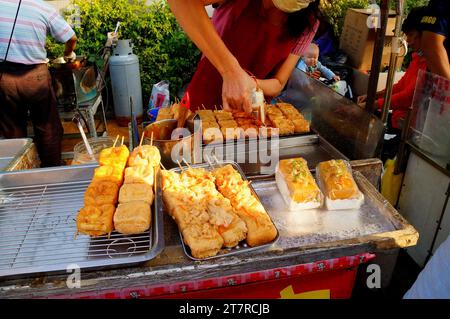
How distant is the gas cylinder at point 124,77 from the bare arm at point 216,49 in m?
4.42

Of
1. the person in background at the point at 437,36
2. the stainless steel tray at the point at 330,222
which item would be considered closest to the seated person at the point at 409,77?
the person in background at the point at 437,36

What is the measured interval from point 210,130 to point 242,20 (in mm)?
1117

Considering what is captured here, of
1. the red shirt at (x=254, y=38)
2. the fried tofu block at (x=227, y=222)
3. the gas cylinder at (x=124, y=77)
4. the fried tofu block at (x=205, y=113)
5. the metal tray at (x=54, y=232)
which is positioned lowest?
the gas cylinder at (x=124, y=77)

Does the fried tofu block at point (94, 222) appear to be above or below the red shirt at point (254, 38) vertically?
below

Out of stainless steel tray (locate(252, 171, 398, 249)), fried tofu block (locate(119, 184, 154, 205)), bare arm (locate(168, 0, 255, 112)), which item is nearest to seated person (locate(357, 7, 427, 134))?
stainless steel tray (locate(252, 171, 398, 249))

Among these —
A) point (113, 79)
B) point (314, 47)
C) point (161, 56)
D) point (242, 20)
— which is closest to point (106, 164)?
point (242, 20)

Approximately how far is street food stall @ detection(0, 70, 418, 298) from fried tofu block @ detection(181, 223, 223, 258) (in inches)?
0.5

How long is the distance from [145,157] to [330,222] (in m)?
1.24

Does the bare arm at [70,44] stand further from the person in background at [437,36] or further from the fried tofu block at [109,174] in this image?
the person in background at [437,36]

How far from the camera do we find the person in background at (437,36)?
13.2ft

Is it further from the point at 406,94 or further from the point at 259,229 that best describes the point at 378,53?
the point at 406,94

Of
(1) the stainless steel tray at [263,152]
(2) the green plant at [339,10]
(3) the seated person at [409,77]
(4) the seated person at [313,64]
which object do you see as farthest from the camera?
(2) the green plant at [339,10]

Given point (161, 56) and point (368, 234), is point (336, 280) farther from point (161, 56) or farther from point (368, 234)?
point (161, 56)

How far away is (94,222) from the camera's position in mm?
1800
